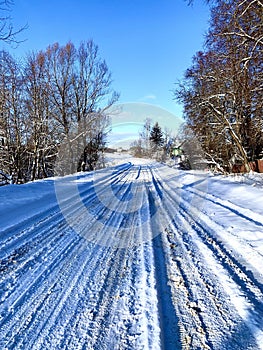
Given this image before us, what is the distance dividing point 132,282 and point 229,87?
42.0 feet

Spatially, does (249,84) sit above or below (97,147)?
above

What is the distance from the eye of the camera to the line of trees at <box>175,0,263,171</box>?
308 inches

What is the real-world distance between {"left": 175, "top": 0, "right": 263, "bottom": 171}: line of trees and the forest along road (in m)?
6.51

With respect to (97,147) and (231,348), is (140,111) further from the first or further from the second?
(231,348)

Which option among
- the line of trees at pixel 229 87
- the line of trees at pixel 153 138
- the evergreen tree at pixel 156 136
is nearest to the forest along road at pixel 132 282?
the line of trees at pixel 229 87

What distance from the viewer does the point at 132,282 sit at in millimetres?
2615

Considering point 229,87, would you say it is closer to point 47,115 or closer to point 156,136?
point 47,115

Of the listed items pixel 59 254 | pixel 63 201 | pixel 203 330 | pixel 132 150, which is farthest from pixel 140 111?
pixel 132 150

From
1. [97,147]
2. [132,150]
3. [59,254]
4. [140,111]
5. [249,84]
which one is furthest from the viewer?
[132,150]

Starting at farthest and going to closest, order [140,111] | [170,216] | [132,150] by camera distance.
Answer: [132,150] < [140,111] < [170,216]

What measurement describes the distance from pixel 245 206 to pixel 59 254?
4.70m

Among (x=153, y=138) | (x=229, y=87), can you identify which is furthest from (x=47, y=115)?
(x=153, y=138)

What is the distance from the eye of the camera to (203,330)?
1.90 meters

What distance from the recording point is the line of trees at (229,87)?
782cm
